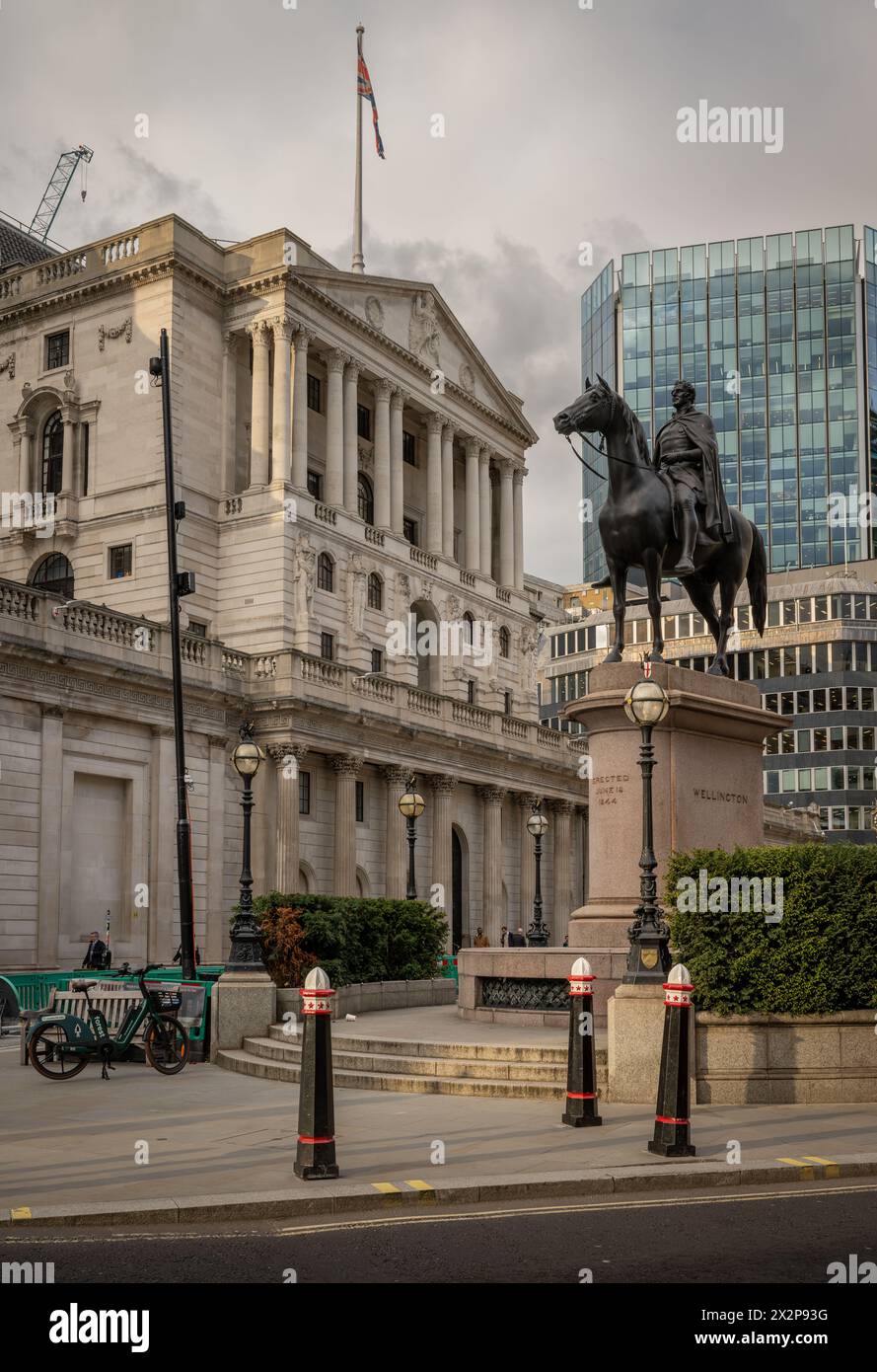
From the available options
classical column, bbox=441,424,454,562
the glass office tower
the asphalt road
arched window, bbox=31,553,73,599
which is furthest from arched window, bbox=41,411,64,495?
the glass office tower

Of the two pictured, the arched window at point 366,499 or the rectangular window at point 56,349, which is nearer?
the rectangular window at point 56,349

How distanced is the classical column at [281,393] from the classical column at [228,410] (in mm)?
2099

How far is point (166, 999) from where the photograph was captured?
20.8m

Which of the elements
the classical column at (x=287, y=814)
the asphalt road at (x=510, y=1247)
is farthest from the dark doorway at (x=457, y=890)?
the asphalt road at (x=510, y=1247)

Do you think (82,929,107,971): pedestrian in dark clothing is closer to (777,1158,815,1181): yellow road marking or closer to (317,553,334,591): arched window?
(317,553,334,591): arched window

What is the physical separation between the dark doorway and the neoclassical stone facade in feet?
0.31

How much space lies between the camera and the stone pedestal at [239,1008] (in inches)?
791

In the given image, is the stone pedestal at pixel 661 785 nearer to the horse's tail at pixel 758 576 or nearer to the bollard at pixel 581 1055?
the horse's tail at pixel 758 576

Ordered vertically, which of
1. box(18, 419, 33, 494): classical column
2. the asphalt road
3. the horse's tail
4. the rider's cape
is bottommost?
the asphalt road

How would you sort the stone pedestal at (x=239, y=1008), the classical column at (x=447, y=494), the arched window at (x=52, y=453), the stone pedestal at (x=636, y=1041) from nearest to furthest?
1. the stone pedestal at (x=636, y=1041)
2. the stone pedestal at (x=239, y=1008)
3. the arched window at (x=52, y=453)
4. the classical column at (x=447, y=494)

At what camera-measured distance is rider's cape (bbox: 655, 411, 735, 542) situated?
65.0ft

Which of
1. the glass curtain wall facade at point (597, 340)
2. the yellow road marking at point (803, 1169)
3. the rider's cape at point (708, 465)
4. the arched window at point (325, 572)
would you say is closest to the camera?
the yellow road marking at point (803, 1169)

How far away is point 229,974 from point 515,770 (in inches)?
1605
